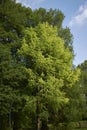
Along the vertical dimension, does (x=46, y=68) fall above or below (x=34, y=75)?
above

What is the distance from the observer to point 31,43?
41.8 m

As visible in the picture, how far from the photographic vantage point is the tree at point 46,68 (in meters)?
39.2

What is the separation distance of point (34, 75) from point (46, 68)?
150 cm

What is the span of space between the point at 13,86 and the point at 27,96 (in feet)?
6.44

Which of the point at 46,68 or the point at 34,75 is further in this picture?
the point at 46,68

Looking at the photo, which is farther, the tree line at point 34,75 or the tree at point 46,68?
the tree at point 46,68

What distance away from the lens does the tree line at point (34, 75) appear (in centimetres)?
3894

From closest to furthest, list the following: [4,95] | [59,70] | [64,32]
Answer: [4,95] → [59,70] → [64,32]

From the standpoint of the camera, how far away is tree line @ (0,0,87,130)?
3894 cm

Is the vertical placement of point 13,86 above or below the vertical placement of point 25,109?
above

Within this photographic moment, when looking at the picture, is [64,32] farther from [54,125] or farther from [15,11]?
[54,125]

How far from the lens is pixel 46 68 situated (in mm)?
40312

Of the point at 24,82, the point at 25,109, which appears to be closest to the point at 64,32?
the point at 24,82

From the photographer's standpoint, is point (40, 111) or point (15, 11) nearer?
point (40, 111)
